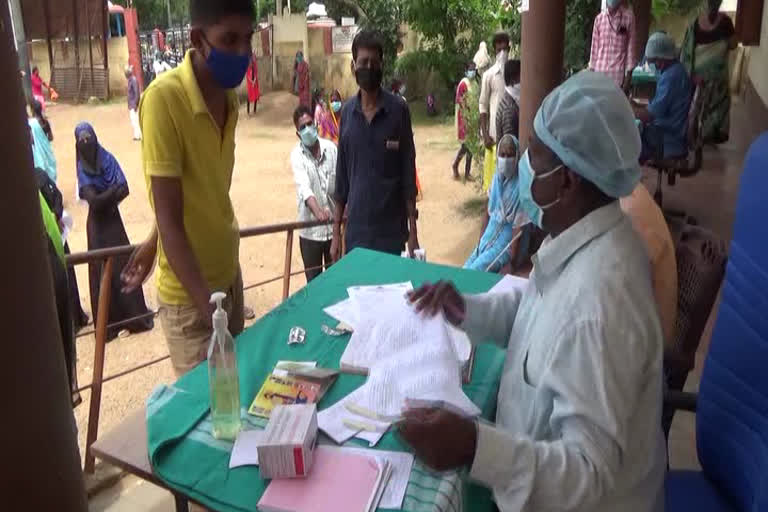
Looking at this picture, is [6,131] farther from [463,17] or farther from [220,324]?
[463,17]

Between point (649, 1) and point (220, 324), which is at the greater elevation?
point (649, 1)

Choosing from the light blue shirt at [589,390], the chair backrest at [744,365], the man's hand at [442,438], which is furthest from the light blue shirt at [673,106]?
the man's hand at [442,438]

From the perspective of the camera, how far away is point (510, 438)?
4.20ft

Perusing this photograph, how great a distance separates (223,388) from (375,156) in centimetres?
225

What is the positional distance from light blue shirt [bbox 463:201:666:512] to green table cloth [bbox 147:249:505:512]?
0.50 ft

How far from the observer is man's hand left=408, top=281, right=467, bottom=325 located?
73.2 inches

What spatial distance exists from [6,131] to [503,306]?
132 centimetres

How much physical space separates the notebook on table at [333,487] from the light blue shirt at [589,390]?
20 centimetres

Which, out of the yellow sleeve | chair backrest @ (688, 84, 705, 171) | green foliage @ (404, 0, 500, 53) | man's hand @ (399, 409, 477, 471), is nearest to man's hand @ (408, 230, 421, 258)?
the yellow sleeve

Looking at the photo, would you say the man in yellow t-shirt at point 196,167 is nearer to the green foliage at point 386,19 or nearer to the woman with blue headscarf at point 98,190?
the woman with blue headscarf at point 98,190

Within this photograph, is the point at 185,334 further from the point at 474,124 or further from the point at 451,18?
the point at 451,18

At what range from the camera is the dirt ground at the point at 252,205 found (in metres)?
5.96

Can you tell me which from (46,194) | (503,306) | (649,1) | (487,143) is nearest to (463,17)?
(649,1)

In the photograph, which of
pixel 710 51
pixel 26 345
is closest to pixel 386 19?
pixel 710 51
